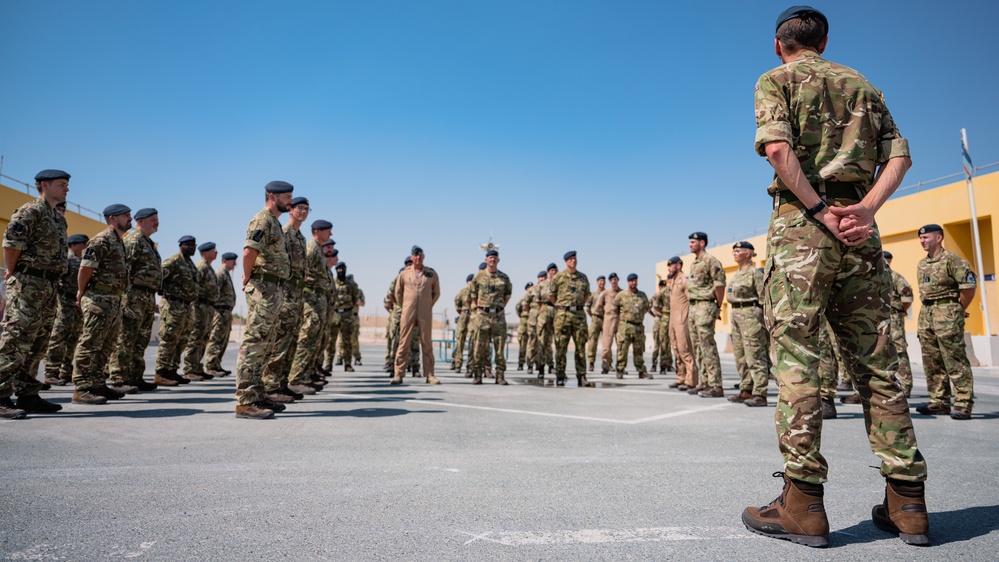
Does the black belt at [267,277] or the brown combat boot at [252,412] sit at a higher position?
the black belt at [267,277]

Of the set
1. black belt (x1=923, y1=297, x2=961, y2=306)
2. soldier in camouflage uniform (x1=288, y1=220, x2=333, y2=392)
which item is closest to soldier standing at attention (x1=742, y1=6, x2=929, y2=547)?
black belt (x1=923, y1=297, x2=961, y2=306)

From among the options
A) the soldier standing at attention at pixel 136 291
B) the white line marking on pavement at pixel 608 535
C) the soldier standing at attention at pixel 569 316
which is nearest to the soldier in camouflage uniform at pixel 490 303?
the soldier standing at attention at pixel 569 316

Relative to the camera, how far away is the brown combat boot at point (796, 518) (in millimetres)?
2166

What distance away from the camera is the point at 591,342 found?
49.0ft

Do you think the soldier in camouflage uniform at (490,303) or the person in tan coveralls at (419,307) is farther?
the soldier in camouflage uniform at (490,303)

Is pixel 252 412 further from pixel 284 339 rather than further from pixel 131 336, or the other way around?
pixel 131 336

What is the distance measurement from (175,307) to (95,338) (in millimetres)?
2908

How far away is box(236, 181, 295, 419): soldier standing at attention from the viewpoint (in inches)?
209

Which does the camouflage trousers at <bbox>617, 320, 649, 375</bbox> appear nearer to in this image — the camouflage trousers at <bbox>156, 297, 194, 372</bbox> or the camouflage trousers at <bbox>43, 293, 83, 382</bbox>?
the camouflage trousers at <bbox>156, 297, 194, 372</bbox>

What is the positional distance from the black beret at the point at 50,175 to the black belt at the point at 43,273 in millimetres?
914

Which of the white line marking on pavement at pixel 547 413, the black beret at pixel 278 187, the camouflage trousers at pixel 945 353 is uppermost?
the black beret at pixel 278 187

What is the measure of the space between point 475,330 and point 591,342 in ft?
17.5

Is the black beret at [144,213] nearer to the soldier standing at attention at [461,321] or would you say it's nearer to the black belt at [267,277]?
the black belt at [267,277]

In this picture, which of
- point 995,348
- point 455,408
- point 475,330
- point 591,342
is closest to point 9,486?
point 455,408
